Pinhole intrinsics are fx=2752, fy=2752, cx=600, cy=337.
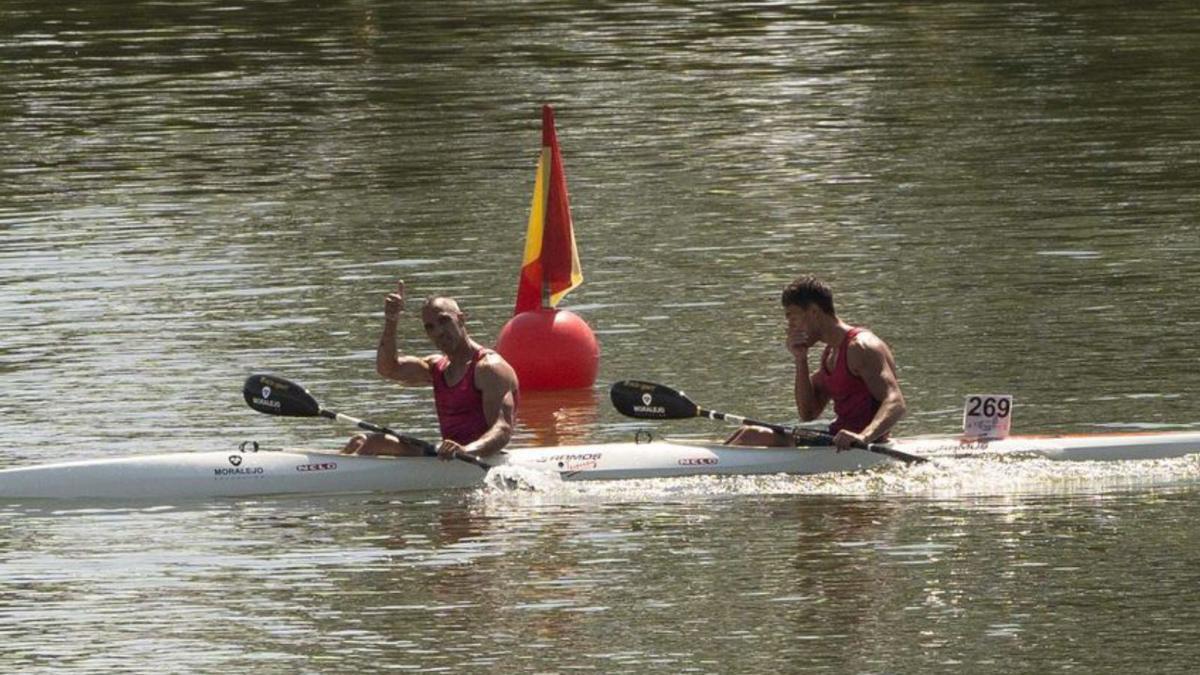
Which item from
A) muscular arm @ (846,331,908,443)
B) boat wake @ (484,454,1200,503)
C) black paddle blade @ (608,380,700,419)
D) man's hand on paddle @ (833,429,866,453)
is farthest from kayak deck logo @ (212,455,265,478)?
muscular arm @ (846,331,908,443)

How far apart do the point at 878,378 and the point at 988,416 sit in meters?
0.83

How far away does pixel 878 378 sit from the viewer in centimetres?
1852

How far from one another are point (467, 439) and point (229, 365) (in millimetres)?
4884

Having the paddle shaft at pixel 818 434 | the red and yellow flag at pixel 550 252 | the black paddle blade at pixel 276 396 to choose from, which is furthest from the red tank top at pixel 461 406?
the red and yellow flag at pixel 550 252

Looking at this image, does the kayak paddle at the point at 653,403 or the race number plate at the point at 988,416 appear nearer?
the race number plate at the point at 988,416

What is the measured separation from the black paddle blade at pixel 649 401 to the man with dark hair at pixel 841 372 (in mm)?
478

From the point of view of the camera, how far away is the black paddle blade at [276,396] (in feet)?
62.6

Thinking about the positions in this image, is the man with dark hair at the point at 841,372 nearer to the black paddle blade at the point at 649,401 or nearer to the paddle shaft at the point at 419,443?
the black paddle blade at the point at 649,401

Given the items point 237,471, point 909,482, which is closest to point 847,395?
point 909,482

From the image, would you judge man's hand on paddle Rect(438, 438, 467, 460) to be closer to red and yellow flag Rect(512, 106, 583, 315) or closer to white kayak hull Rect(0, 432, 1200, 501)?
white kayak hull Rect(0, 432, 1200, 501)

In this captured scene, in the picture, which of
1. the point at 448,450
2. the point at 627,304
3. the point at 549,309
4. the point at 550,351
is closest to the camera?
the point at 448,450

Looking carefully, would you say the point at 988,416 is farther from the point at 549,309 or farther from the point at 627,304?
the point at 627,304

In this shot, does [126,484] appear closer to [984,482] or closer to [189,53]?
[984,482]

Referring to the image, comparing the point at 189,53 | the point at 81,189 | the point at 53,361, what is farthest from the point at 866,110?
the point at 53,361
